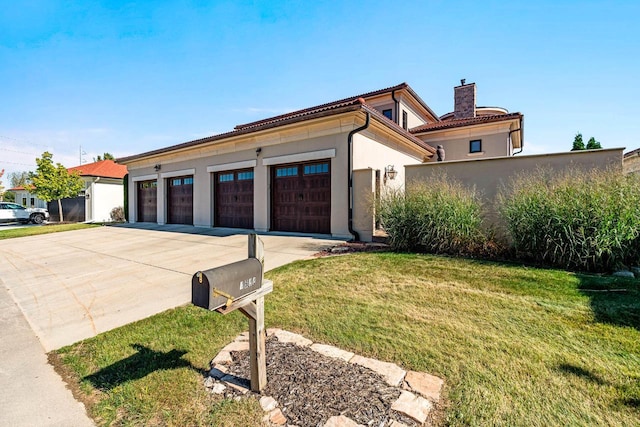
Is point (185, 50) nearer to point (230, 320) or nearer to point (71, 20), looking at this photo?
point (71, 20)

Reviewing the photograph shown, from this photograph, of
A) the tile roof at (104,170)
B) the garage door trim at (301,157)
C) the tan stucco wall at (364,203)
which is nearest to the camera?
the tan stucco wall at (364,203)

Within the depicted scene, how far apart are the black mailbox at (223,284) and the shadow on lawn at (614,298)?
3803 mm

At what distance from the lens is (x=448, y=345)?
2.70m

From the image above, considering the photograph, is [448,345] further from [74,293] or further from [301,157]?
[301,157]

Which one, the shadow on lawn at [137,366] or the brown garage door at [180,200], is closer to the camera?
the shadow on lawn at [137,366]

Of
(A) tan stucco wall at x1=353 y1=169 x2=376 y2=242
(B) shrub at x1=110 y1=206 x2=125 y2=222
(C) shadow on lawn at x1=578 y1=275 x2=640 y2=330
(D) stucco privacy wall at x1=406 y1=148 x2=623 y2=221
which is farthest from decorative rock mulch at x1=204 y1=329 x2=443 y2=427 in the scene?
(B) shrub at x1=110 y1=206 x2=125 y2=222

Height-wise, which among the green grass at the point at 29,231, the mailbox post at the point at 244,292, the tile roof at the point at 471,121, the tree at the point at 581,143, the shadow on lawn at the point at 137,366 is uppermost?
the tree at the point at 581,143

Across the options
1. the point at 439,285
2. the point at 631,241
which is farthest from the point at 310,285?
the point at 631,241

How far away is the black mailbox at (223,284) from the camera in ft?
5.50

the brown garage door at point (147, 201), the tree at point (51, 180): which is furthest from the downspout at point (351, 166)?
the tree at point (51, 180)

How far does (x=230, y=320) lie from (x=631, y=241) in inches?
259

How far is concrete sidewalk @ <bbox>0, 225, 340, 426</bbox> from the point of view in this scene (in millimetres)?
2262

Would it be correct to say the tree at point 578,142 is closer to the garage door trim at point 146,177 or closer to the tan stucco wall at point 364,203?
the tan stucco wall at point 364,203

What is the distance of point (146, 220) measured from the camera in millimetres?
17094
